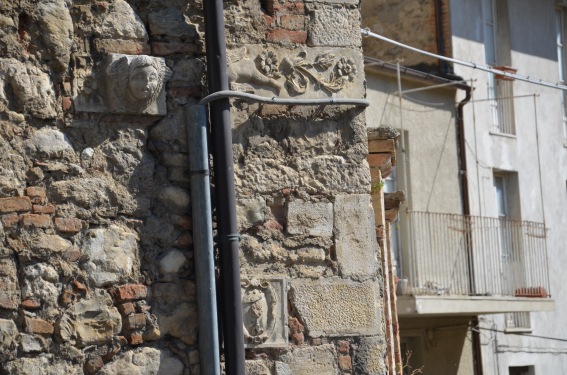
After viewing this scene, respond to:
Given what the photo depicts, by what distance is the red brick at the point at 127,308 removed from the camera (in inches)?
235


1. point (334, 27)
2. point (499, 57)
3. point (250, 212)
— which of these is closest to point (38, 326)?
point (250, 212)

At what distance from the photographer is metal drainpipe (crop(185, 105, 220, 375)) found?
6016 millimetres

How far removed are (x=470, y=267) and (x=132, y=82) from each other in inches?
420

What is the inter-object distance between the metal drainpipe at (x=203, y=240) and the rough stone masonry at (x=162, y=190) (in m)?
0.06

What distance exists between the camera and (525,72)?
19156 millimetres

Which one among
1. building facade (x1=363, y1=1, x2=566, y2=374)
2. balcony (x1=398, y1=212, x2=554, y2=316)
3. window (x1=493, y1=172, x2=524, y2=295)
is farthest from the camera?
window (x1=493, y1=172, x2=524, y2=295)

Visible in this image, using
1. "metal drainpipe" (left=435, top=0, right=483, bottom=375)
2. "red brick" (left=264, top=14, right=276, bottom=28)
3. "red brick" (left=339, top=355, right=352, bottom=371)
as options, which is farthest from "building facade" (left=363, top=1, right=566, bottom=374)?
"red brick" (left=264, top=14, right=276, bottom=28)

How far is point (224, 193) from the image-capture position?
6145 mm

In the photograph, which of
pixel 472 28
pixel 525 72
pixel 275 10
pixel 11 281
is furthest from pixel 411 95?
pixel 11 281

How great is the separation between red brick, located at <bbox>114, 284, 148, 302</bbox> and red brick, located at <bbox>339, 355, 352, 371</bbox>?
96cm

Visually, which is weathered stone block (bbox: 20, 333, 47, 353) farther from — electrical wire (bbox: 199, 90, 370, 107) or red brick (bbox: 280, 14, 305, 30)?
red brick (bbox: 280, 14, 305, 30)

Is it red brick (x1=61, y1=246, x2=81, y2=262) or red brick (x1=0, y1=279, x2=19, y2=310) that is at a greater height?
red brick (x1=61, y1=246, x2=81, y2=262)

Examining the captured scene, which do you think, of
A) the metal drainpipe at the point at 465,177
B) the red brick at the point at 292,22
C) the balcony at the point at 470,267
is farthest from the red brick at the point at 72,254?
the metal drainpipe at the point at 465,177

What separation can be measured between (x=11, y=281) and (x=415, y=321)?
1106 cm
